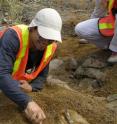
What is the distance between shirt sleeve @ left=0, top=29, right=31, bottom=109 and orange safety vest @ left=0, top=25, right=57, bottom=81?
63 mm

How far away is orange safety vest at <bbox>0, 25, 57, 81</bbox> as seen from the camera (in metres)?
4.20

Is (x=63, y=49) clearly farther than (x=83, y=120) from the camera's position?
Yes

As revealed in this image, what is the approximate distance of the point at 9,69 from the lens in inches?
161

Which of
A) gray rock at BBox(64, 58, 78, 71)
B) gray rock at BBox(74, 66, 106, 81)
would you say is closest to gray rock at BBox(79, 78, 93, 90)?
gray rock at BBox(74, 66, 106, 81)

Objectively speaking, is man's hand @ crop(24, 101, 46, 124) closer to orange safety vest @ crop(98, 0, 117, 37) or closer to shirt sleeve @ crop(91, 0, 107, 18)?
orange safety vest @ crop(98, 0, 117, 37)

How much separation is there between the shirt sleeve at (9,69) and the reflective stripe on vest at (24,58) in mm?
64

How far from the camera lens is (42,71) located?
4699 millimetres

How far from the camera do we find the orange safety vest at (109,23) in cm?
586

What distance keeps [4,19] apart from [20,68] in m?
3.11

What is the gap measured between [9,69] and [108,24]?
A: 2.21 m

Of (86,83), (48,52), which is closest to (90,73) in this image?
(86,83)

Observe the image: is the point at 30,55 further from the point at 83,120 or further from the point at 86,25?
the point at 86,25

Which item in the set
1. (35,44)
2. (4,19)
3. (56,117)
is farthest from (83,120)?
(4,19)

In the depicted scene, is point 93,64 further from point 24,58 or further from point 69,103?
point 24,58
